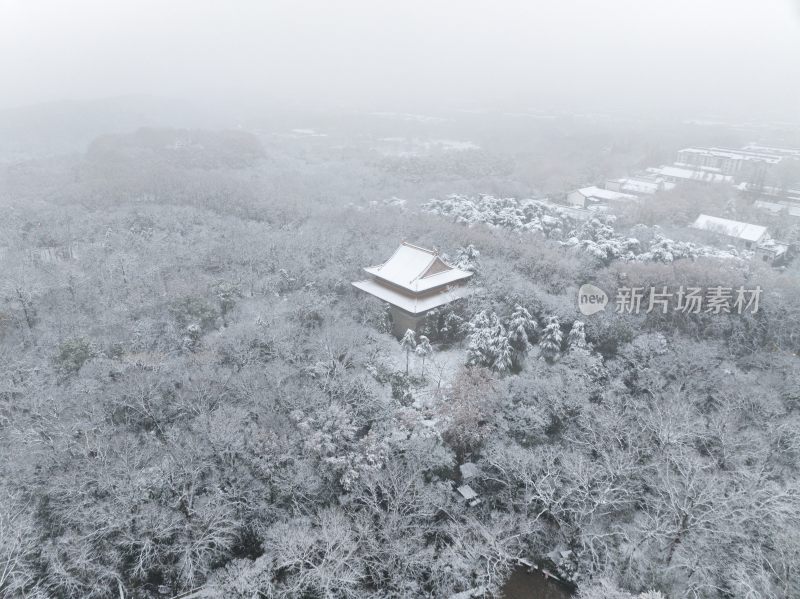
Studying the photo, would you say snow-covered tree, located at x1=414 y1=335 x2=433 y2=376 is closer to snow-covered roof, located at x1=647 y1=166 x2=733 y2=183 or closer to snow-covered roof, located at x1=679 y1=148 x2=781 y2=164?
snow-covered roof, located at x1=647 y1=166 x2=733 y2=183

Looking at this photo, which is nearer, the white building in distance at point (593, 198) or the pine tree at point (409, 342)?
the pine tree at point (409, 342)

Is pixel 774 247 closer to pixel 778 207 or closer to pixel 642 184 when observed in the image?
pixel 778 207

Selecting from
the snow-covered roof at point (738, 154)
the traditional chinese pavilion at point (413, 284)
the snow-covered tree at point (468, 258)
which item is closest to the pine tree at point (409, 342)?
the traditional chinese pavilion at point (413, 284)

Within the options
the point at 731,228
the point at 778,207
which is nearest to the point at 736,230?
the point at 731,228

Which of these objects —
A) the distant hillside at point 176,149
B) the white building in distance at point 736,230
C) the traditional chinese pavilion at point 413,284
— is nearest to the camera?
the traditional chinese pavilion at point 413,284

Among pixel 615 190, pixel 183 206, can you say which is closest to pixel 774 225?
pixel 615 190

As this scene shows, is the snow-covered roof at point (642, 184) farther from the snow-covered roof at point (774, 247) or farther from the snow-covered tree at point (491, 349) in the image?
the snow-covered tree at point (491, 349)

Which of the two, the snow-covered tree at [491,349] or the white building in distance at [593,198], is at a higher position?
the white building in distance at [593,198]
